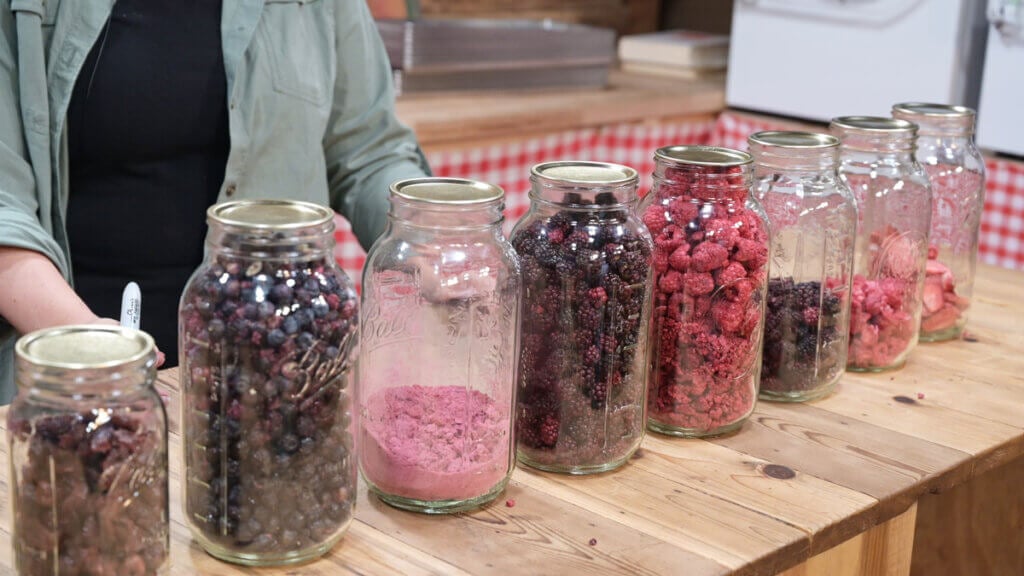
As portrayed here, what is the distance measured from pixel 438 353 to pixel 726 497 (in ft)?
0.89

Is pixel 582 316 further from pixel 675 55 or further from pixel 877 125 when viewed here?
pixel 675 55

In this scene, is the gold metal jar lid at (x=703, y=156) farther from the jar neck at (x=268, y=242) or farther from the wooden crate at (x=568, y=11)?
the wooden crate at (x=568, y=11)

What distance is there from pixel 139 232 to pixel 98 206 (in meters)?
0.06

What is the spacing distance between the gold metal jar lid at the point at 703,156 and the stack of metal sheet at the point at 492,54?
5.30 feet

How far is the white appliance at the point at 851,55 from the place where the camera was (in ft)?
8.59

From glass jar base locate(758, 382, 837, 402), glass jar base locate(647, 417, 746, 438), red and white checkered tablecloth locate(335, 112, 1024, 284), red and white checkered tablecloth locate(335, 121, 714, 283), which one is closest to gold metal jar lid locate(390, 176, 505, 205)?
glass jar base locate(647, 417, 746, 438)

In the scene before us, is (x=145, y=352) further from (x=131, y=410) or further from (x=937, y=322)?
(x=937, y=322)

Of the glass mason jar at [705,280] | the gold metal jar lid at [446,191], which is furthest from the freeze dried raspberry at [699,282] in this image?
the gold metal jar lid at [446,191]

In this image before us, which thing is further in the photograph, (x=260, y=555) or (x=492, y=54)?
(x=492, y=54)

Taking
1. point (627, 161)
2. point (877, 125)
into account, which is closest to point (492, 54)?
point (627, 161)

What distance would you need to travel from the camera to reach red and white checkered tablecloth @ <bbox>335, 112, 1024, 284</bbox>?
250cm

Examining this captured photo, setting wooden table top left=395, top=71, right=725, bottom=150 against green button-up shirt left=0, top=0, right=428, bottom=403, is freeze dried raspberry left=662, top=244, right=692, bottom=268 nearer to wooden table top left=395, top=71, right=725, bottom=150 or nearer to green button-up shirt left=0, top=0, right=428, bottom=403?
green button-up shirt left=0, top=0, right=428, bottom=403

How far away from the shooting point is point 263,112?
4.89 feet

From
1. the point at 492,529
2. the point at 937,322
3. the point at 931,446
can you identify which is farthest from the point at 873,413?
the point at 492,529
